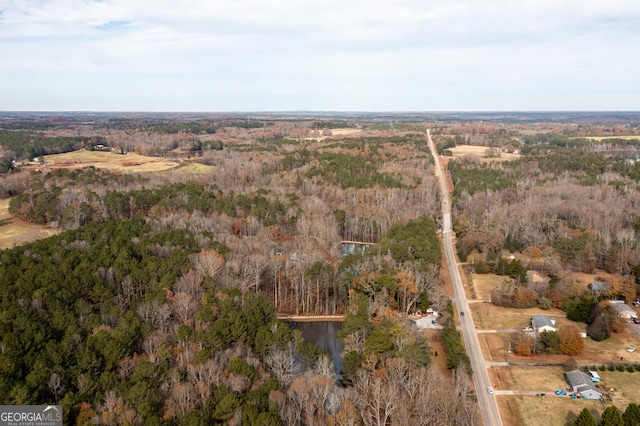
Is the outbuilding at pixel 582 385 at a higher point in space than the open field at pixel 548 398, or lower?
higher

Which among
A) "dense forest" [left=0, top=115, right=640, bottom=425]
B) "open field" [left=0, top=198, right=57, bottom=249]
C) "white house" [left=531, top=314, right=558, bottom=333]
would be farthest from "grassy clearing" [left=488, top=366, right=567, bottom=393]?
"open field" [left=0, top=198, right=57, bottom=249]

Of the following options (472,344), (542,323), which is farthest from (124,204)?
(542,323)

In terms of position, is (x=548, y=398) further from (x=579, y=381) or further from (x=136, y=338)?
(x=136, y=338)

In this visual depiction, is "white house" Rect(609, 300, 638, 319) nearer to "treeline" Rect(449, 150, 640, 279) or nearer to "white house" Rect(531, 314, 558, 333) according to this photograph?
"white house" Rect(531, 314, 558, 333)

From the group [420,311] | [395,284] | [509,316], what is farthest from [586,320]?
[395,284]

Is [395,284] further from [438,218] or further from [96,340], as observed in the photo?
[438,218]

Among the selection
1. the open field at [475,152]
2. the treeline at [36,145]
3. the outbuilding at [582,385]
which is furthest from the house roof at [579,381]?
the treeline at [36,145]

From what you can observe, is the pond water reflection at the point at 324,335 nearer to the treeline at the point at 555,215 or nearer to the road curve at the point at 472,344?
the road curve at the point at 472,344
